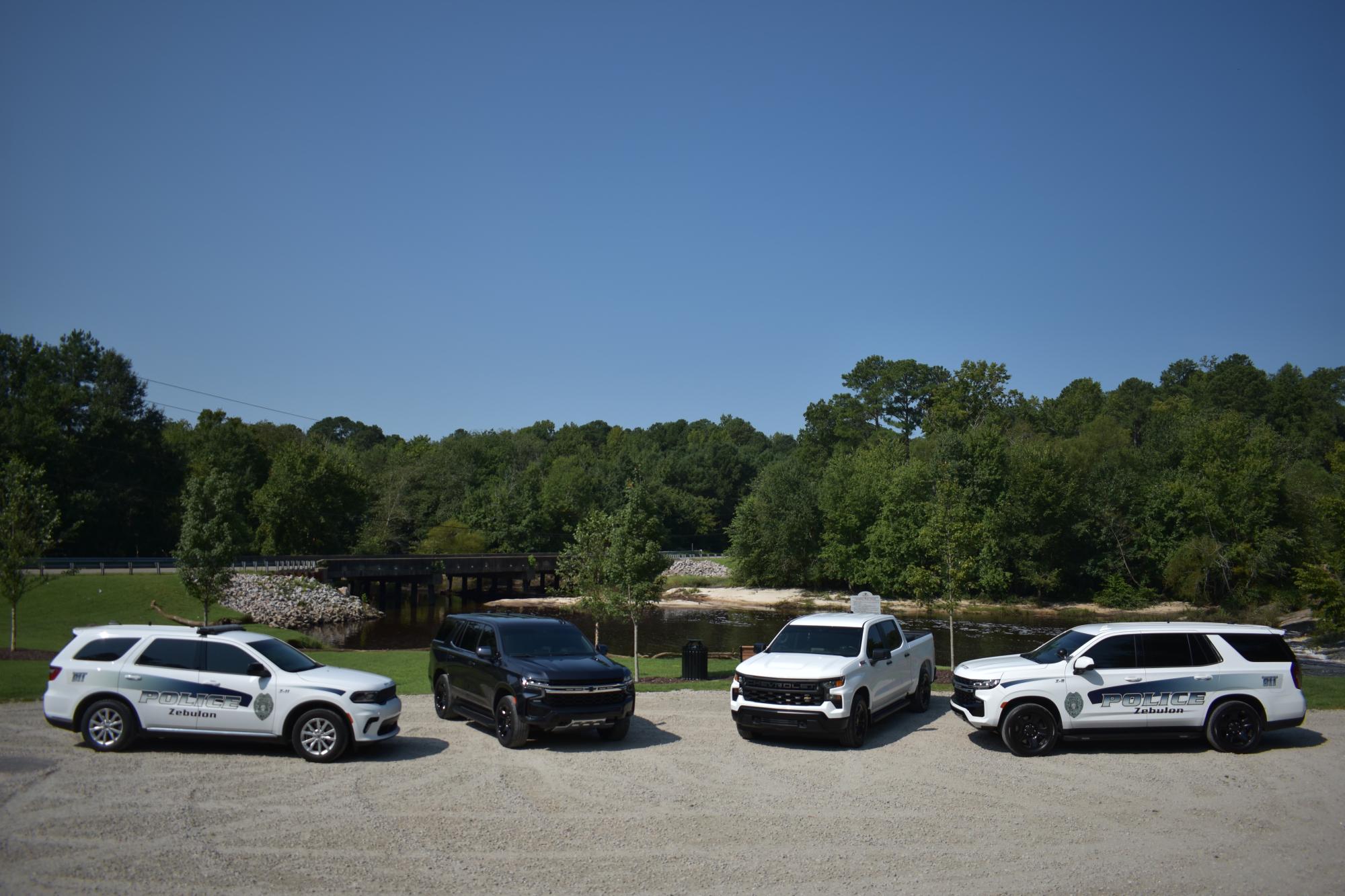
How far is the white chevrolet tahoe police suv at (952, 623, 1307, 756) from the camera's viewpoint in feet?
43.8

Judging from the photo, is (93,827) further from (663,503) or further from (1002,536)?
(663,503)

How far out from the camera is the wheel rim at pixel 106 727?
476 inches

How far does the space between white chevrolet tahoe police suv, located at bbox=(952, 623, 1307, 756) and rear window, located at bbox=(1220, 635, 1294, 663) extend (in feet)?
0.04

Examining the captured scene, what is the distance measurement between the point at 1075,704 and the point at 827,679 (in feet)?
12.3

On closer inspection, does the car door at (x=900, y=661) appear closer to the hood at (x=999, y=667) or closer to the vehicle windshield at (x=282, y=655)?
the hood at (x=999, y=667)

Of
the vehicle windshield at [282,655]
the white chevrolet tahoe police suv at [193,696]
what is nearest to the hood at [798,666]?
the white chevrolet tahoe police suv at [193,696]

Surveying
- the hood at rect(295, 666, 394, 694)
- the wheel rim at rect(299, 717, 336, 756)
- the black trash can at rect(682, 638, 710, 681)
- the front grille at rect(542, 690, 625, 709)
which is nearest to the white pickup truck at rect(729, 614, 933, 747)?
the front grille at rect(542, 690, 625, 709)

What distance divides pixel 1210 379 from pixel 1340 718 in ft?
353

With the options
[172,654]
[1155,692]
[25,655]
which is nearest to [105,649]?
[172,654]

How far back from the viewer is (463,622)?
631 inches

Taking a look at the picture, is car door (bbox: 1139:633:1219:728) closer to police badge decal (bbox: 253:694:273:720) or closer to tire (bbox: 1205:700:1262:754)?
tire (bbox: 1205:700:1262:754)

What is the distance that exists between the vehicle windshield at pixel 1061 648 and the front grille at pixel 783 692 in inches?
141

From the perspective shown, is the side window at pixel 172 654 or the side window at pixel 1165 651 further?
the side window at pixel 1165 651

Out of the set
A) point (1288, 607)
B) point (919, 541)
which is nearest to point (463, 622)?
point (919, 541)
